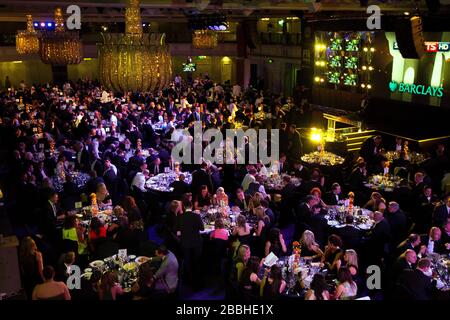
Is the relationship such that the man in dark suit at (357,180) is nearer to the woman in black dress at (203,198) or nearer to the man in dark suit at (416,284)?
the woman in black dress at (203,198)

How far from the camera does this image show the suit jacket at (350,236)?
6.79m

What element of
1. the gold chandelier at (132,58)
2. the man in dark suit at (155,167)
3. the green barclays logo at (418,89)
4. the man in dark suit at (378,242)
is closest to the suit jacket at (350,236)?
the man in dark suit at (378,242)

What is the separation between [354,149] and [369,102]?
6.97 feet

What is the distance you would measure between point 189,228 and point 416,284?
3.07 m

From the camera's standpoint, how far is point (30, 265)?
230 inches

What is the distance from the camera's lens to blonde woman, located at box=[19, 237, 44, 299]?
19.0 feet

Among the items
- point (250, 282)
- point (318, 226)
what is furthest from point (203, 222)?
point (250, 282)

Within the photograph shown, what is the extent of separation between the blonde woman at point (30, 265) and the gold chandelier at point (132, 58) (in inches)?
127

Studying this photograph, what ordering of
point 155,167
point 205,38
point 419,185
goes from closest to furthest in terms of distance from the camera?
point 419,185
point 155,167
point 205,38

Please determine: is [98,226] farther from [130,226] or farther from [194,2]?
[194,2]

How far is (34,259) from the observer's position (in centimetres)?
582

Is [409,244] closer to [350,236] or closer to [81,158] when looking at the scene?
[350,236]
